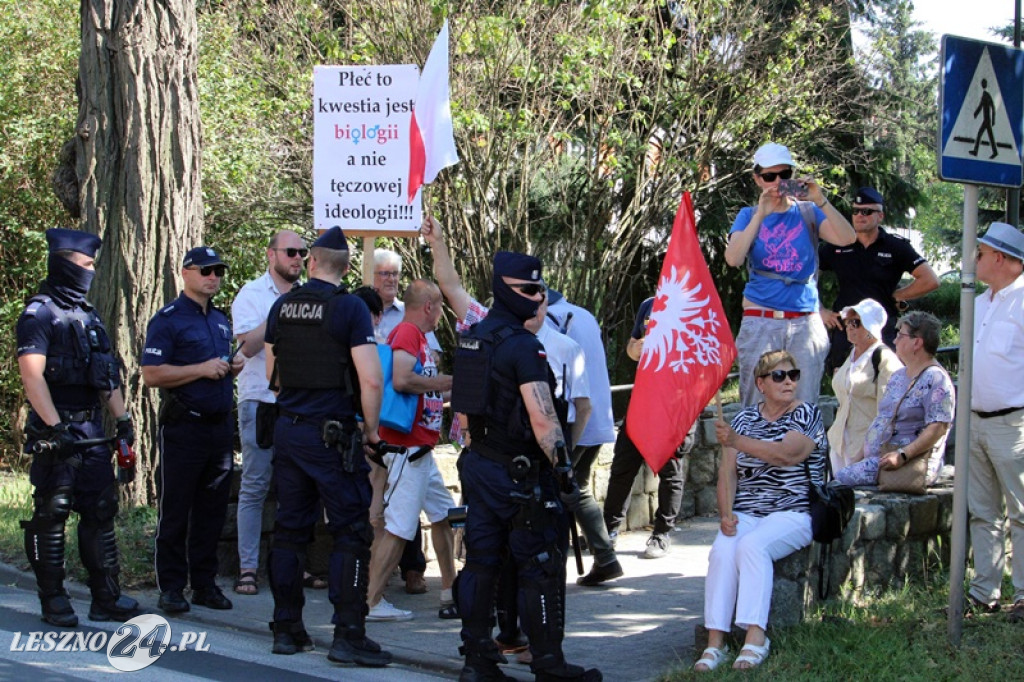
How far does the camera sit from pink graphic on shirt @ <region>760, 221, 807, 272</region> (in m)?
7.49

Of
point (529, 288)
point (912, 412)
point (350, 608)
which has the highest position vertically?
point (529, 288)

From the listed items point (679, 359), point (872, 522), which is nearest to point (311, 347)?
point (679, 359)

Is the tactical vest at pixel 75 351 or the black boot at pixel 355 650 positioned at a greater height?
the tactical vest at pixel 75 351

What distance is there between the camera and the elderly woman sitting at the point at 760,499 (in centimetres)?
599

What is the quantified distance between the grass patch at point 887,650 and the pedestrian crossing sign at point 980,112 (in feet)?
7.54

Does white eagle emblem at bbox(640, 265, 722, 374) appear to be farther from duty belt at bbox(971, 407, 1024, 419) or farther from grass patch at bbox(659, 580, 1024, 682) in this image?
duty belt at bbox(971, 407, 1024, 419)

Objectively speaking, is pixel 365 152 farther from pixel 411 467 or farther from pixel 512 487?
pixel 512 487

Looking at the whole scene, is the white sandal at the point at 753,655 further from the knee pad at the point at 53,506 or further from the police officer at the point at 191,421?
the knee pad at the point at 53,506

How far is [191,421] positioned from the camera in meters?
7.35

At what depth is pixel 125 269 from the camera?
29.1 feet

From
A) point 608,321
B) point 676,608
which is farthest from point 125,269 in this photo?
point 608,321

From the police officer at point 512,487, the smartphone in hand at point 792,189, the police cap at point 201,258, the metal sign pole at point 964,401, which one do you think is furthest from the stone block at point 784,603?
the police cap at point 201,258

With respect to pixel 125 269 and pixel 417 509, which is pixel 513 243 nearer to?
pixel 125 269

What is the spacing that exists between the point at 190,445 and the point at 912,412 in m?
4.48
